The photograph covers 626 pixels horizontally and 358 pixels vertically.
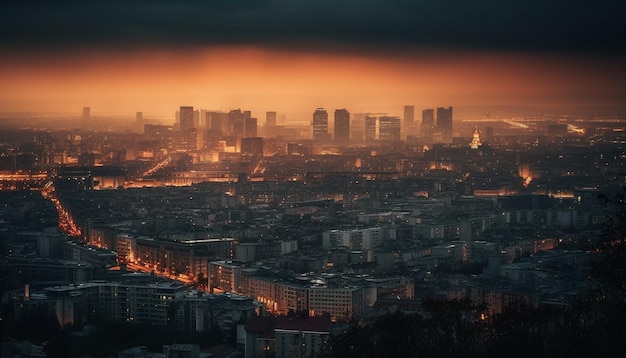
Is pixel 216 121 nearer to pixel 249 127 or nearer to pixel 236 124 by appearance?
pixel 236 124

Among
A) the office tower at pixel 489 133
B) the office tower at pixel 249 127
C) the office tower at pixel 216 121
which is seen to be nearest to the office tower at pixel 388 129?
the office tower at pixel 249 127

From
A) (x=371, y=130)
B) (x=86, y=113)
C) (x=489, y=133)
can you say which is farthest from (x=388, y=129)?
(x=86, y=113)

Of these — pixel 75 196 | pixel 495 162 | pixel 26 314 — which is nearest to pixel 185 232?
pixel 75 196

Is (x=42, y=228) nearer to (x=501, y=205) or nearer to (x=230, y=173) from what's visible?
(x=501, y=205)

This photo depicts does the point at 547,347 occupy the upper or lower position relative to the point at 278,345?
upper

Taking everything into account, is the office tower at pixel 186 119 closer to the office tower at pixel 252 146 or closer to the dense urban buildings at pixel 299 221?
the dense urban buildings at pixel 299 221
